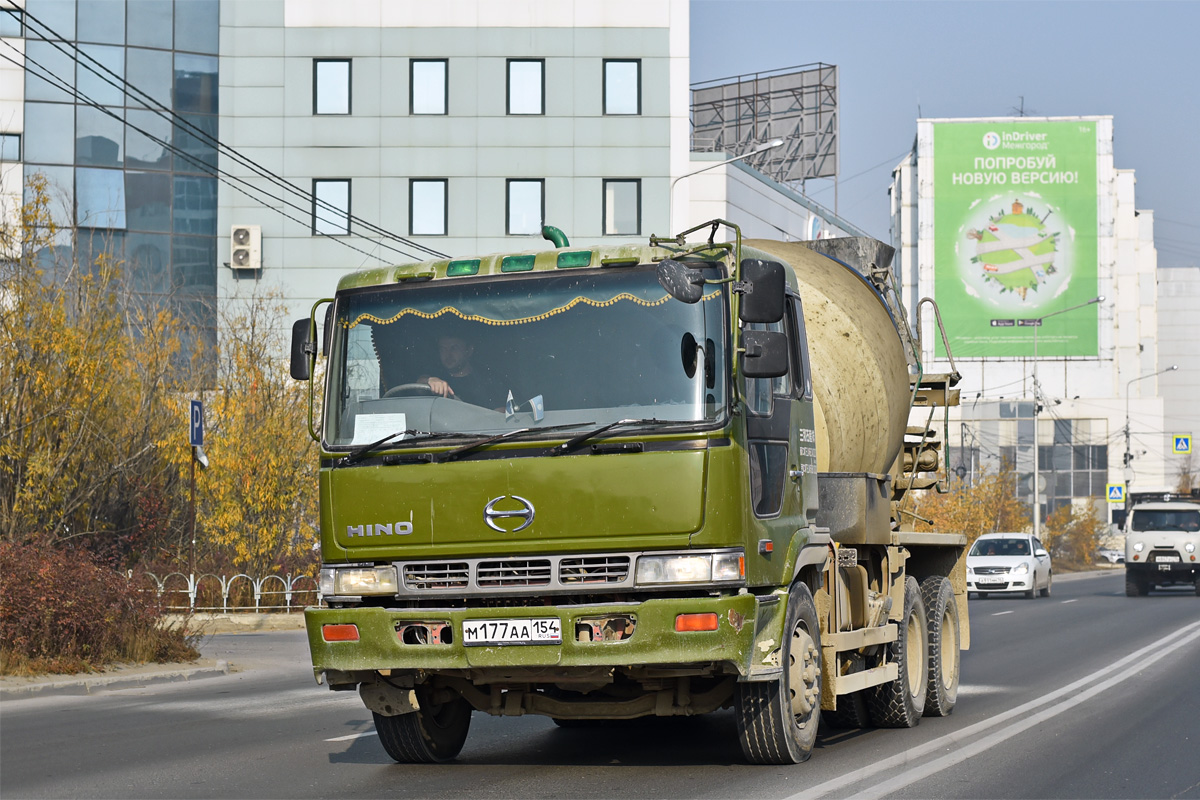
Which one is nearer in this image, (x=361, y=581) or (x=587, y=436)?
(x=587, y=436)

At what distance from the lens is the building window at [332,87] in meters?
47.1

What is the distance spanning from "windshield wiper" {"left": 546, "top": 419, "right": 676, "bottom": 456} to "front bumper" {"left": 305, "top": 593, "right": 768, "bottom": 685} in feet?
2.73

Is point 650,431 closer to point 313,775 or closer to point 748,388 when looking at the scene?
point 748,388

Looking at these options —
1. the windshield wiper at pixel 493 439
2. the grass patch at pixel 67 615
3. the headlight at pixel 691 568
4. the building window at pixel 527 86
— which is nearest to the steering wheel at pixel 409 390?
the windshield wiper at pixel 493 439

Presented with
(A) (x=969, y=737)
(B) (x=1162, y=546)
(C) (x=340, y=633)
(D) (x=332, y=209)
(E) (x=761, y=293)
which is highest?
(D) (x=332, y=209)

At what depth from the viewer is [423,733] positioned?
31.0 ft

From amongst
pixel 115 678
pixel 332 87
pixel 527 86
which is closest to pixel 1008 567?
pixel 527 86

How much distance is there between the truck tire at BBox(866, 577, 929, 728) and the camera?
434 inches

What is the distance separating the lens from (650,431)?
318 inches

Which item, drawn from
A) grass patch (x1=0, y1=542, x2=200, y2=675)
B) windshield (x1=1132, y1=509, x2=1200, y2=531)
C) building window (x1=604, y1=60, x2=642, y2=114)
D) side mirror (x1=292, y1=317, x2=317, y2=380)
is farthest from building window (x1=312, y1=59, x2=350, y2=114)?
side mirror (x1=292, y1=317, x2=317, y2=380)

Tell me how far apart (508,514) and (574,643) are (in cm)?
77

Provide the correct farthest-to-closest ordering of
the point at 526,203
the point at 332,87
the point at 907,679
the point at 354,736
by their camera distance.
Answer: the point at 526,203, the point at 332,87, the point at 907,679, the point at 354,736

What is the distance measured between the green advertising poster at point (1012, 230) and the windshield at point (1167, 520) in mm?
68641

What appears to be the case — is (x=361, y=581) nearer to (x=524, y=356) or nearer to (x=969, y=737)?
(x=524, y=356)
